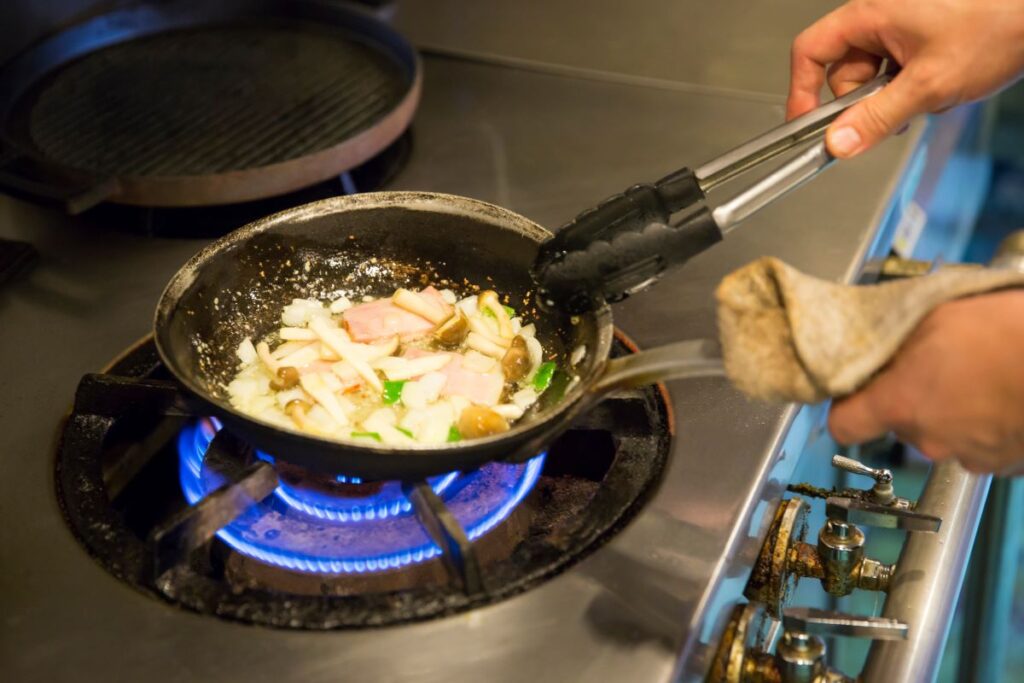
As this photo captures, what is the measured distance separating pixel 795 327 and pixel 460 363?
476mm

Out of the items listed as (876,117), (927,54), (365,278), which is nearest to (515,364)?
(365,278)

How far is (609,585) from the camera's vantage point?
38.1 inches

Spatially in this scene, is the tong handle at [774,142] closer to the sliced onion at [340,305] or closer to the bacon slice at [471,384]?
the bacon slice at [471,384]

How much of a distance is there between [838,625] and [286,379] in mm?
650

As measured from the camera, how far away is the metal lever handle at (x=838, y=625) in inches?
38.0

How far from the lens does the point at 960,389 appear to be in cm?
86

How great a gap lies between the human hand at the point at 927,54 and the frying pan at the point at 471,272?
0.12 ft

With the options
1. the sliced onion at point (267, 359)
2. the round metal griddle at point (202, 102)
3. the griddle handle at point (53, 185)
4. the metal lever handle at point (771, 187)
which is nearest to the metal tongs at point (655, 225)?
the metal lever handle at point (771, 187)

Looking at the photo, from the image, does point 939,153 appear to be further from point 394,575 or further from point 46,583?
point 46,583

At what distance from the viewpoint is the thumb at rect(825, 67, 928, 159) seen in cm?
113

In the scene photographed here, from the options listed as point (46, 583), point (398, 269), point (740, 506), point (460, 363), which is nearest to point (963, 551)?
point (740, 506)

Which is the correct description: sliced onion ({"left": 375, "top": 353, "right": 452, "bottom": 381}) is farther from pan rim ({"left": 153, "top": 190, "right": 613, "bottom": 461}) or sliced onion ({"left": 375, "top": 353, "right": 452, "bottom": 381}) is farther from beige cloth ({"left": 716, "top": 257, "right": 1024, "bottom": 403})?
beige cloth ({"left": 716, "top": 257, "right": 1024, "bottom": 403})

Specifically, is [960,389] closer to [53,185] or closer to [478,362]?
[478,362]

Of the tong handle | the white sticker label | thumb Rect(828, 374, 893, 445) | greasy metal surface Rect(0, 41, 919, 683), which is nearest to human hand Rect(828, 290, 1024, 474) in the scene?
thumb Rect(828, 374, 893, 445)
